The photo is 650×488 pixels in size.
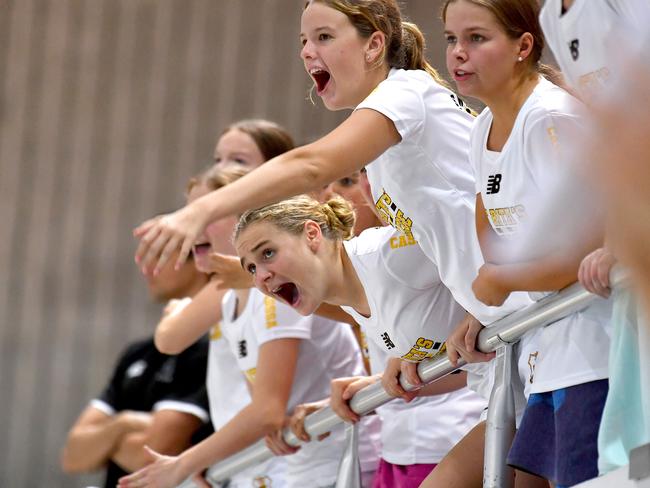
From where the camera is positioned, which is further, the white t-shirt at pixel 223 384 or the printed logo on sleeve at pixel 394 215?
the white t-shirt at pixel 223 384

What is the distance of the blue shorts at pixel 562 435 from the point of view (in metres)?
1.83

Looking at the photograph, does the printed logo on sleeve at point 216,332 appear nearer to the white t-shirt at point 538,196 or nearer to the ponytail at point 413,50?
the ponytail at point 413,50

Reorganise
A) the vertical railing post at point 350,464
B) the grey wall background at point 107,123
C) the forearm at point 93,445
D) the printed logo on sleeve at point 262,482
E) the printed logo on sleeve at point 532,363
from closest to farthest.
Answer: the printed logo on sleeve at point 532,363
the vertical railing post at point 350,464
the printed logo on sleeve at point 262,482
the forearm at point 93,445
the grey wall background at point 107,123

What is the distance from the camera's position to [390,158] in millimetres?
2367

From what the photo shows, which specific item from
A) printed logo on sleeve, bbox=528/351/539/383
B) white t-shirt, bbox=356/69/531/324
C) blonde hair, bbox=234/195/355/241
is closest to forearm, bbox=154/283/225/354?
blonde hair, bbox=234/195/355/241

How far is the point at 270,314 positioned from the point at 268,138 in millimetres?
809

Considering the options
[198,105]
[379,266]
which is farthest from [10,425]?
[379,266]

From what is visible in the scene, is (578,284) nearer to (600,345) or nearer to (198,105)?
(600,345)

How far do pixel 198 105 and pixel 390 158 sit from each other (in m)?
4.47

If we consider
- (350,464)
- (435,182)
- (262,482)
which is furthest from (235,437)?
(435,182)

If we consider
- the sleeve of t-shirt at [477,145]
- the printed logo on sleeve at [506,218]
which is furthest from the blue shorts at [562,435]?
the sleeve of t-shirt at [477,145]

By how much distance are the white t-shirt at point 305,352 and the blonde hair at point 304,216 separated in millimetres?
349

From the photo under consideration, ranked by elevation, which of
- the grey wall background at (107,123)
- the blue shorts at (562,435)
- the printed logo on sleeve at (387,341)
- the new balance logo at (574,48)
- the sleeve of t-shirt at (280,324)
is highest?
the grey wall background at (107,123)

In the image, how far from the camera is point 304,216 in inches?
110
